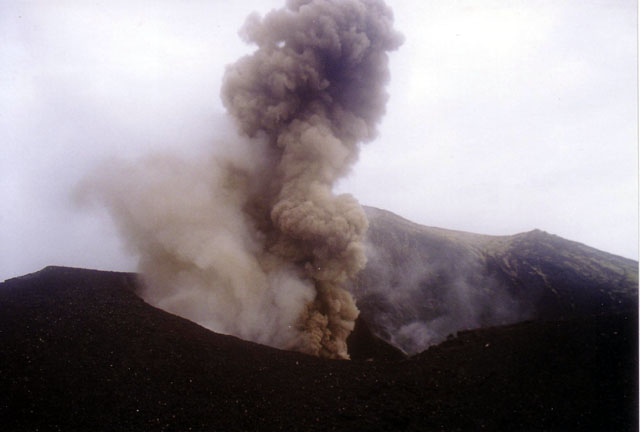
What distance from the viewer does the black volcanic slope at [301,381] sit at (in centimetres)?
655

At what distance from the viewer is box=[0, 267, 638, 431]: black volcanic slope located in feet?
21.5

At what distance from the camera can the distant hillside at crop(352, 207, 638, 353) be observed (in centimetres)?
2334

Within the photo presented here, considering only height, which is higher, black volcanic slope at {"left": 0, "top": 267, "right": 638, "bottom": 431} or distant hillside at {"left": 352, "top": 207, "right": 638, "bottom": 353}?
distant hillside at {"left": 352, "top": 207, "right": 638, "bottom": 353}

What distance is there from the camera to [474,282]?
90.6 ft

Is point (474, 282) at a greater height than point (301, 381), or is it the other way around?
point (474, 282)

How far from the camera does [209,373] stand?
870 cm

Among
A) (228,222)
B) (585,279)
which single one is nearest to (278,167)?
(228,222)

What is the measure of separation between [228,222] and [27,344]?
991 centimetres

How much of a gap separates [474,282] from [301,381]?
22791mm

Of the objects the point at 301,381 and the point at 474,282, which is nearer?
the point at 301,381

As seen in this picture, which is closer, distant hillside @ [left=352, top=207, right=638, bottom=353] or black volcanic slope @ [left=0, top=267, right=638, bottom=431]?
black volcanic slope @ [left=0, top=267, right=638, bottom=431]

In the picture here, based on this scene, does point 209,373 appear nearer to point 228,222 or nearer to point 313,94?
point 228,222

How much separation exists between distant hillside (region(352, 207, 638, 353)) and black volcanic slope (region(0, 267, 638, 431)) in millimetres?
14944

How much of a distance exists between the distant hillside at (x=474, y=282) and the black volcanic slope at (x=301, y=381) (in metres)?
14.9
